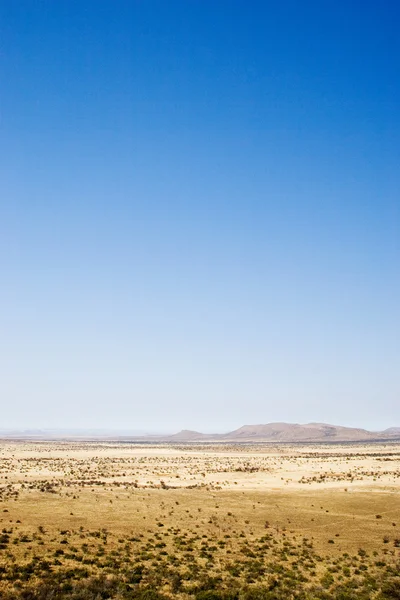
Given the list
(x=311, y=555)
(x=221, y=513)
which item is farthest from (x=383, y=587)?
(x=221, y=513)

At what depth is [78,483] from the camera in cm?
5497

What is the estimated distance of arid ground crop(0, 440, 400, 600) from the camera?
21031mm

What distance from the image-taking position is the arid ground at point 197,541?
2103cm

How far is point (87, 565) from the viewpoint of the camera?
2334 cm

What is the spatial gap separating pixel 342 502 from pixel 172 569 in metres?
27.6

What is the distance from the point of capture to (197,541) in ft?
95.8

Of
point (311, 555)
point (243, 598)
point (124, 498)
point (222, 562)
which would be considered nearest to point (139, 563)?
point (222, 562)

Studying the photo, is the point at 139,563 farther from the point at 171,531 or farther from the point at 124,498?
the point at 124,498

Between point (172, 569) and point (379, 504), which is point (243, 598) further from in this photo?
point (379, 504)

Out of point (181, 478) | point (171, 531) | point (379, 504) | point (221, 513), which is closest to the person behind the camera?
point (171, 531)

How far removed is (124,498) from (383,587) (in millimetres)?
29530

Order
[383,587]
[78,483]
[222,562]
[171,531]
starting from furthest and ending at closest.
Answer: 1. [78,483]
2. [171,531]
3. [222,562]
4. [383,587]

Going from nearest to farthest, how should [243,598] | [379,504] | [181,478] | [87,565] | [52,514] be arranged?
1. [243,598]
2. [87,565]
3. [52,514]
4. [379,504]
5. [181,478]

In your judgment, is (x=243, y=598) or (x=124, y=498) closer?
(x=243, y=598)
